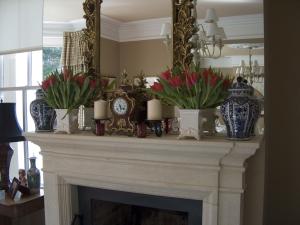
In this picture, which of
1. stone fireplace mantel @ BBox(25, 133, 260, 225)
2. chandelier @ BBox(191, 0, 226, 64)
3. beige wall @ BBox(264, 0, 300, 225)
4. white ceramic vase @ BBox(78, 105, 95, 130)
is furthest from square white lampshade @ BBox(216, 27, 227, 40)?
white ceramic vase @ BBox(78, 105, 95, 130)

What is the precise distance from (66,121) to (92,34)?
66cm

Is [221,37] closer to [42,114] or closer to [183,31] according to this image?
[183,31]

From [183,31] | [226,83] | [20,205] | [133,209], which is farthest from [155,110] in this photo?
[20,205]

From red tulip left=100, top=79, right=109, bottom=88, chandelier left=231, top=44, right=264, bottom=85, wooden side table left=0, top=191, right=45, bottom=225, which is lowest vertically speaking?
wooden side table left=0, top=191, right=45, bottom=225

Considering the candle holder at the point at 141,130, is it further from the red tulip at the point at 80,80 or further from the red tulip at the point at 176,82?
the red tulip at the point at 80,80

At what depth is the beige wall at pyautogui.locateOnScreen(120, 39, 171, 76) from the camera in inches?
75.9

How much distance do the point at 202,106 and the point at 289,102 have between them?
0.79 metres

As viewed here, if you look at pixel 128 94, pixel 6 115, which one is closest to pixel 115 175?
pixel 128 94

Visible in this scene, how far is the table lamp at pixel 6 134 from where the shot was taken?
8.29 ft

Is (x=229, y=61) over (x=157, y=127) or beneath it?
over

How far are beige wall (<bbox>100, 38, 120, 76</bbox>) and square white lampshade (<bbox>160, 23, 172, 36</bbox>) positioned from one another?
34 centimetres

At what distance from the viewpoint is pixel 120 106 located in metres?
1.83

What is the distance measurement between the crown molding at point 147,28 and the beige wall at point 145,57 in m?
0.04

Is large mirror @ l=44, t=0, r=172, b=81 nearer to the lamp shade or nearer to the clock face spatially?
the clock face
